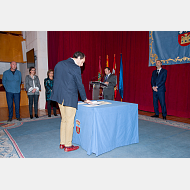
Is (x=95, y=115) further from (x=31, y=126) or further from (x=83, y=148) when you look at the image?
(x=31, y=126)

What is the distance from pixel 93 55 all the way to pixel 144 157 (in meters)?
5.90

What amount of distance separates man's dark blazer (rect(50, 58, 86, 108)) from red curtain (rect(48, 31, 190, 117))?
158 inches

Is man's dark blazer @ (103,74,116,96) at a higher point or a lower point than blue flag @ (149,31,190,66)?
lower

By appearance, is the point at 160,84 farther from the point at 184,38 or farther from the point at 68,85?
the point at 68,85

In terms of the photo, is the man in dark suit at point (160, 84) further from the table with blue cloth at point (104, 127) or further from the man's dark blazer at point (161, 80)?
the table with blue cloth at point (104, 127)

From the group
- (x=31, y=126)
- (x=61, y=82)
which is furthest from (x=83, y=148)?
(x=31, y=126)

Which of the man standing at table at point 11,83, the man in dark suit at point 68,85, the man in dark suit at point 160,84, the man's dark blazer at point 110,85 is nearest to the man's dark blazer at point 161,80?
the man in dark suit at point 160,84

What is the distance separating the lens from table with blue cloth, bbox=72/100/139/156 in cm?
217

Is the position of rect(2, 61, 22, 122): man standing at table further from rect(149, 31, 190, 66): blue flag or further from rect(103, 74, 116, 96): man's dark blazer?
rect(149, 31, 190, 66): blue flag

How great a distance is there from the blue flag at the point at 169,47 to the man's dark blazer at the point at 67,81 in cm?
401

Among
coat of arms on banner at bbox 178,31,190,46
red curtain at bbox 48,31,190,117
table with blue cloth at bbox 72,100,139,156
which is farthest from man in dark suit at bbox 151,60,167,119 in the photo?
table with blue cloth at bbox 72,100,139,156

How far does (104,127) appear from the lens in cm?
223

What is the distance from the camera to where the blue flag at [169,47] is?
4727 millimetres

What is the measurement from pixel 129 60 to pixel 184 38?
7.48 ft
